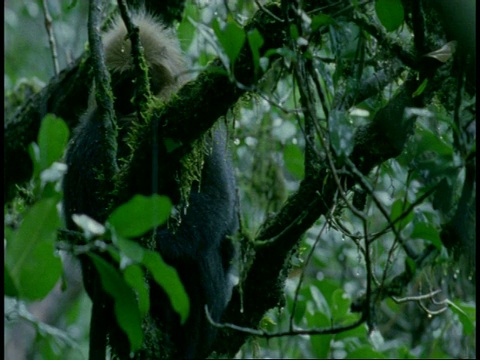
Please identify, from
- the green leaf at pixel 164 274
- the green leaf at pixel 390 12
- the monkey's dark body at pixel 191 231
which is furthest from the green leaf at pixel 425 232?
the monkey's dark body at pixel 191 231

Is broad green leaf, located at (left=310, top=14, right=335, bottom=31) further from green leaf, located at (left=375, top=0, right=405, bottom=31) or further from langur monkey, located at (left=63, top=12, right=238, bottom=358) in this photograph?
langur monkey, located at (left=63, top=12, right=238, bottom=358)

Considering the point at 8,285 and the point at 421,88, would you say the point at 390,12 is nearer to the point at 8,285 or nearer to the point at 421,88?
the point at 421,88

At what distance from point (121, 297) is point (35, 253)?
184 mm

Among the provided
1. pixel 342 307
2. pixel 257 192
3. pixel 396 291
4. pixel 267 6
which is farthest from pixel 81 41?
pixel 396 291

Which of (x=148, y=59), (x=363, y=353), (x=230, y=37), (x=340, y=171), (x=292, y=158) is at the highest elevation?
(x=148, y=59)

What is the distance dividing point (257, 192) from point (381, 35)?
208 centimetres

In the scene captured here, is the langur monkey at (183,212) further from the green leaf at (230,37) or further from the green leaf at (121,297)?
the green leaf at (121,297)

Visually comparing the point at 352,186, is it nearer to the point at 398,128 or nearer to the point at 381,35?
the point at 398,128

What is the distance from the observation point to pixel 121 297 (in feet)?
4.60

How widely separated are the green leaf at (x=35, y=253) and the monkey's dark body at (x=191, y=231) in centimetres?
208

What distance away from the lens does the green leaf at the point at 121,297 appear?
138 centimetres

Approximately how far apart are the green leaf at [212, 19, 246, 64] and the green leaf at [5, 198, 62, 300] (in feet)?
2.27

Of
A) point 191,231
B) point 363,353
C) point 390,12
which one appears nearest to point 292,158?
point 191,231

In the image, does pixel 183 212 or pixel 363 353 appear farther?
pixel 363 353
